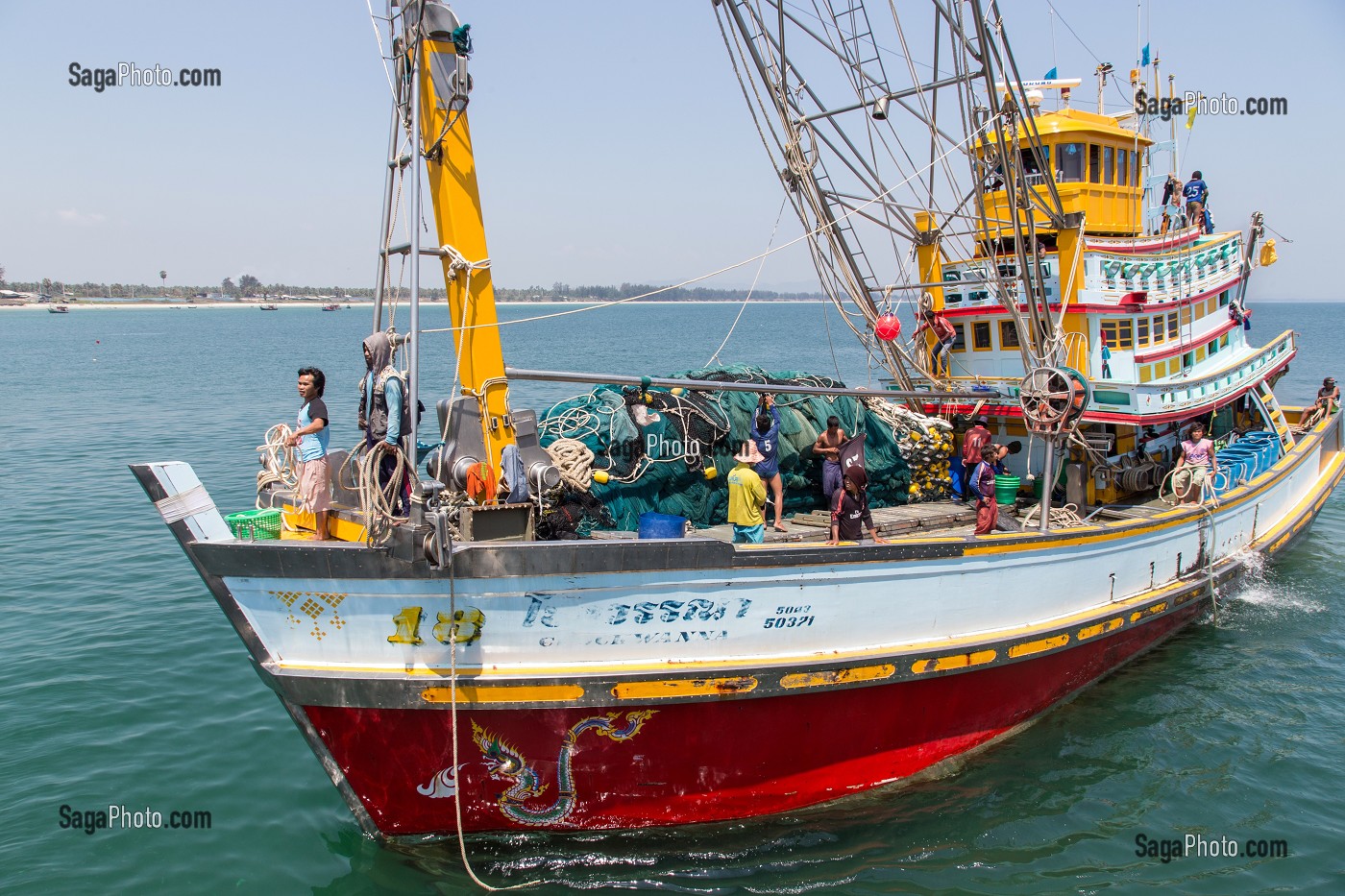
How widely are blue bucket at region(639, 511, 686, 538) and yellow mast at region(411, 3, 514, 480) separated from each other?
1.21 meters

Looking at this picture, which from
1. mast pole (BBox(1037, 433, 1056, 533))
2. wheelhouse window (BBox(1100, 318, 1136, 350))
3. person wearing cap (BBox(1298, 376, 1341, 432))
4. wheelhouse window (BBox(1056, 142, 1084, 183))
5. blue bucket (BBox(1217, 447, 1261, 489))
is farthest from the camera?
person wearing cap (BBox(1298, 376, 1341, 432))

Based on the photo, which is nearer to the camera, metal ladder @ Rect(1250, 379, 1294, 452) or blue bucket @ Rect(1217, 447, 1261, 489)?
blue bucket @ Rect(1217, 447, 1261, 489)

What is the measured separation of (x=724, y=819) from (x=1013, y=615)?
3164mm

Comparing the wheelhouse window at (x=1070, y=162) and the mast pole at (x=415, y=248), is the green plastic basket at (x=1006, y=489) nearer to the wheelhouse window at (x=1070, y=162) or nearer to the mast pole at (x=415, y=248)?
the wheelhouse window at (x=1070, y=162)

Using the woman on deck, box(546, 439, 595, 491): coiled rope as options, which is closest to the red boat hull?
box(546, 439, 595, 491): coiled rope

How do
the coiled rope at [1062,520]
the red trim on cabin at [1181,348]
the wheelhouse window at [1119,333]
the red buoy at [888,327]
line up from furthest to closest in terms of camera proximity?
1. the red trim on cabin at [1181,348]
2. the wheelhouse window at [1119,333]
3. the red buoy at [888,327]
4. the coiled rope at [1062,520]

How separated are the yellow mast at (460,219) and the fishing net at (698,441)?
1232 mm

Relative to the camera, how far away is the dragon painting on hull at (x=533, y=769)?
6.31 meters

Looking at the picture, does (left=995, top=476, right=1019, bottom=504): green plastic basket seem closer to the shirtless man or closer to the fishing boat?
the fishing boat

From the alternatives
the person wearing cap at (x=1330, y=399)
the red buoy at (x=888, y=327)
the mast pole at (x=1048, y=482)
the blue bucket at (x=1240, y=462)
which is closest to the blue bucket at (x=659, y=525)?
the mast pole at (x=1048, y=482)

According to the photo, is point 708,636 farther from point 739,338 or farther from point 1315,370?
point 739,338

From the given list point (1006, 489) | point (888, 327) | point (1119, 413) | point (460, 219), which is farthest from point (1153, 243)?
point (460, 219)

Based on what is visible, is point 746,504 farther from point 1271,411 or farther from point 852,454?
point 1271,411

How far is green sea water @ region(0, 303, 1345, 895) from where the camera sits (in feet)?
21.8
